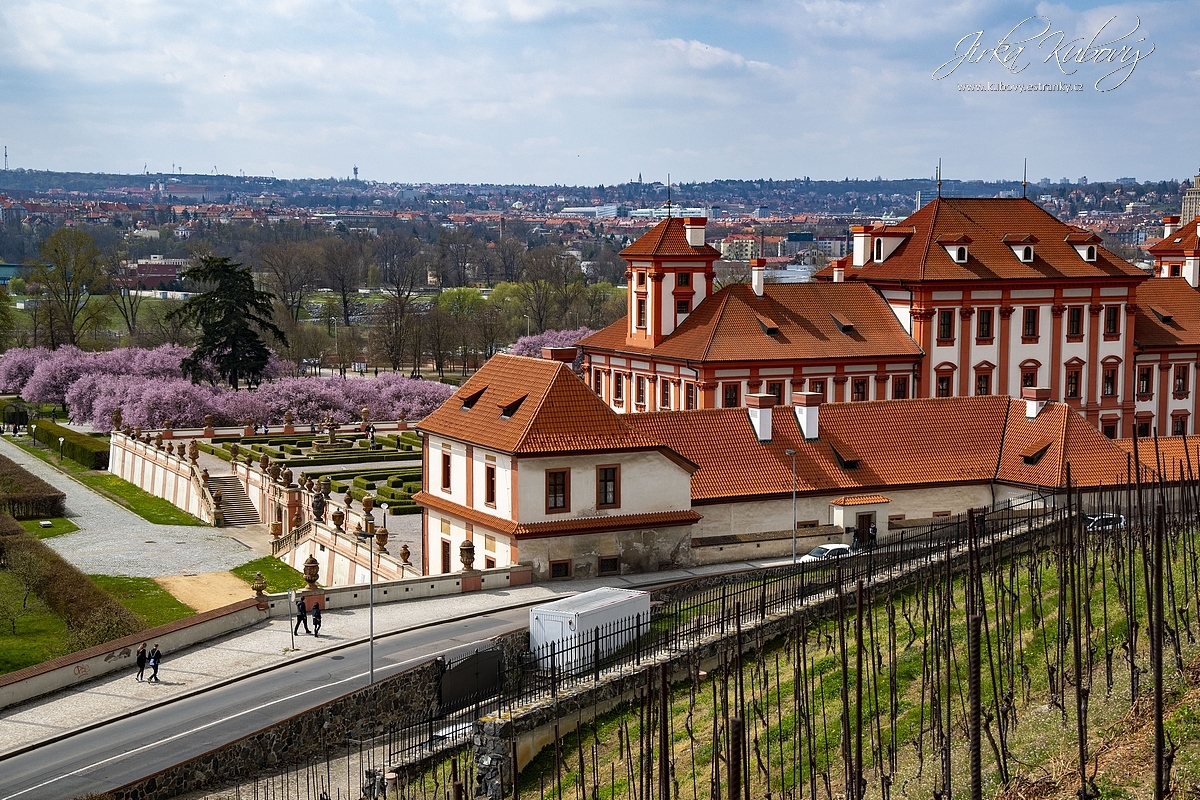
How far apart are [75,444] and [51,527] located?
19.8 m

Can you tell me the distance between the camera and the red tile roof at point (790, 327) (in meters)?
55.1

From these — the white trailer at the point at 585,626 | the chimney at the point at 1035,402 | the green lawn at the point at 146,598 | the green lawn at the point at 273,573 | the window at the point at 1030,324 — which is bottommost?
the green lawn at the point at 146,598

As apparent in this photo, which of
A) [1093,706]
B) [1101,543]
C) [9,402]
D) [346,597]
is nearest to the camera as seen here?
[1093,706]

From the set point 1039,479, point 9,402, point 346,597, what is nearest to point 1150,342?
point 1039,479

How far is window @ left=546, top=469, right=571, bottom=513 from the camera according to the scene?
38375mm

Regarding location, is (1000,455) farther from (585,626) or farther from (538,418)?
(585,626)

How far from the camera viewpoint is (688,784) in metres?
23.0

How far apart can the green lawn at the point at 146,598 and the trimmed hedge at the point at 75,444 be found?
26.6 metres

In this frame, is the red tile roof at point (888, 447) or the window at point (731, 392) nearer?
the red tile roof at point (888, 447)

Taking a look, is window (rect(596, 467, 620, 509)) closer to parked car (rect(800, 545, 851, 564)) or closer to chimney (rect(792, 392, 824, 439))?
parked car (rect(800, 545, 851, 564))

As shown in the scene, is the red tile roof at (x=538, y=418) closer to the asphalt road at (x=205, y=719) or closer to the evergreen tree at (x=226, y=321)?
the asphalt road at (x=205, y=719)

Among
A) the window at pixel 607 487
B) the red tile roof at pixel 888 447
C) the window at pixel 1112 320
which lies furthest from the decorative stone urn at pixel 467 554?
the window at pixel 1112 320

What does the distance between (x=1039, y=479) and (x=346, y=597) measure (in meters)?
Answer: 19.5

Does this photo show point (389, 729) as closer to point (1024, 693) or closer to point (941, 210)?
point (1024, 693)
